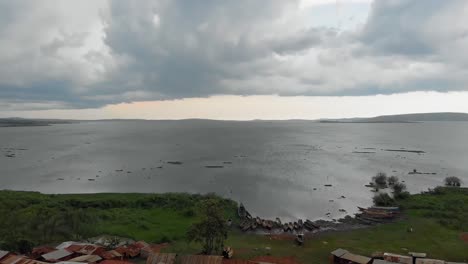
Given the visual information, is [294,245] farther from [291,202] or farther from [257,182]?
[257,182]

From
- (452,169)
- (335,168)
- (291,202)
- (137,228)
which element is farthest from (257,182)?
(452,169)

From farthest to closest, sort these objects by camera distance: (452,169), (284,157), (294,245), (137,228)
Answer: (284,157)
(452,169)
(137,228)
(294,245)

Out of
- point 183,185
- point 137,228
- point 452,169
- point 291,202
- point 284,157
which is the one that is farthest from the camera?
point 284,157

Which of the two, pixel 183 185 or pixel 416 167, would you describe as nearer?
pixel 183 185

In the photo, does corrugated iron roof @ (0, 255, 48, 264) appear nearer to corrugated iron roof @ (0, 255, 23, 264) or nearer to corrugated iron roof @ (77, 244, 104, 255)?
corrugated iron roof @ (0, 255, 23, 264)

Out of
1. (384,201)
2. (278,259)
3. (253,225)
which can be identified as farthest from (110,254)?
(384,201)

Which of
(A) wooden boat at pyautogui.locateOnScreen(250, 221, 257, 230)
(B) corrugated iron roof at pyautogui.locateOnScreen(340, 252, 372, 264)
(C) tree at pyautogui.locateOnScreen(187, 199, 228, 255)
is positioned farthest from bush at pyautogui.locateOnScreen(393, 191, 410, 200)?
(C) tree at pyautogui.locateOnScreen(187, 199, 228, 255)

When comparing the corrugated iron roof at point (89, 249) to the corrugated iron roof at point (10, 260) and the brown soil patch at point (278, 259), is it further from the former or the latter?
the brown soil patch at point (278, 259)

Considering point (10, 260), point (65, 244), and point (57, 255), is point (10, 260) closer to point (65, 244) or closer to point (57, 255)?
point (57, 255)
